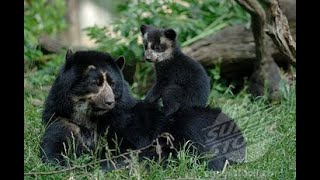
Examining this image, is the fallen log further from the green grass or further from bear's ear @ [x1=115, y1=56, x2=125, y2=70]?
bear's ear @ [x1=115, y1=56, x2=125, y2=70]

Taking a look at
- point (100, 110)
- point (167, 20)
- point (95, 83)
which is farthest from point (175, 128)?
point (167, 20)

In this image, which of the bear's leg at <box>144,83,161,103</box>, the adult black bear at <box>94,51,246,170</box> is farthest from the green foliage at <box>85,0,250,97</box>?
the adult black bear at <box>94,51,246,170</box>

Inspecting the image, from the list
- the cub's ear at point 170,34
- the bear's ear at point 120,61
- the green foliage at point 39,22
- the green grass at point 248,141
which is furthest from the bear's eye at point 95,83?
the green foliage at point 39,22

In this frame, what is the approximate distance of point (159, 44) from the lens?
24.1ft

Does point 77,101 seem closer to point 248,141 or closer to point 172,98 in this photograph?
point 172,98

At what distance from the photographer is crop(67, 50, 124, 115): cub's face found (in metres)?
5.48
